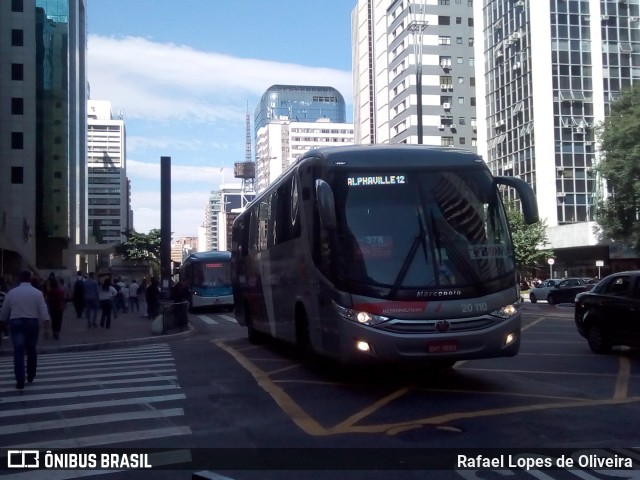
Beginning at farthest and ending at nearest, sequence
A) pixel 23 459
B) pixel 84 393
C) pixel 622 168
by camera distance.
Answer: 1. pixel 622 168
2. pixel 84 393
3. pixel 23 459

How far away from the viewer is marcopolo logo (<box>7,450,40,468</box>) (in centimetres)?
715

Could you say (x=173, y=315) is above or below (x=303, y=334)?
below

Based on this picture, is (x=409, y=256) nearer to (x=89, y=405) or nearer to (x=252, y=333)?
(x=89, y=405)

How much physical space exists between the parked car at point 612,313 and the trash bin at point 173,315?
503 inches

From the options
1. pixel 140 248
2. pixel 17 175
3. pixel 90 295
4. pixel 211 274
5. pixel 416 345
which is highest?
pixel 17 175

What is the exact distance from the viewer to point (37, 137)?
6844cm

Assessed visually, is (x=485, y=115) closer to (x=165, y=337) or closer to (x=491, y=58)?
(x=491, y=58)

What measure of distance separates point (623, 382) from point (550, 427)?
3856 mm

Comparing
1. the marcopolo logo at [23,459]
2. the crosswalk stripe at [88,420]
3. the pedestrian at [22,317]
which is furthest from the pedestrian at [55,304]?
the marcopolo logo at [23,459]

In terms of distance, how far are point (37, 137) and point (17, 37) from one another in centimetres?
888

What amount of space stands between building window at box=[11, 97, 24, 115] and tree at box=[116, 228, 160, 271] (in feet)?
118

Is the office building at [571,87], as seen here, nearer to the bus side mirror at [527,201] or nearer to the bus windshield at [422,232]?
the bus side mirror at [527,201]

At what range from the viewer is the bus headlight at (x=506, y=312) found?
1059 centimetres

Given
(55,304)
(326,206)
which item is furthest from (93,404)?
(55,304)
